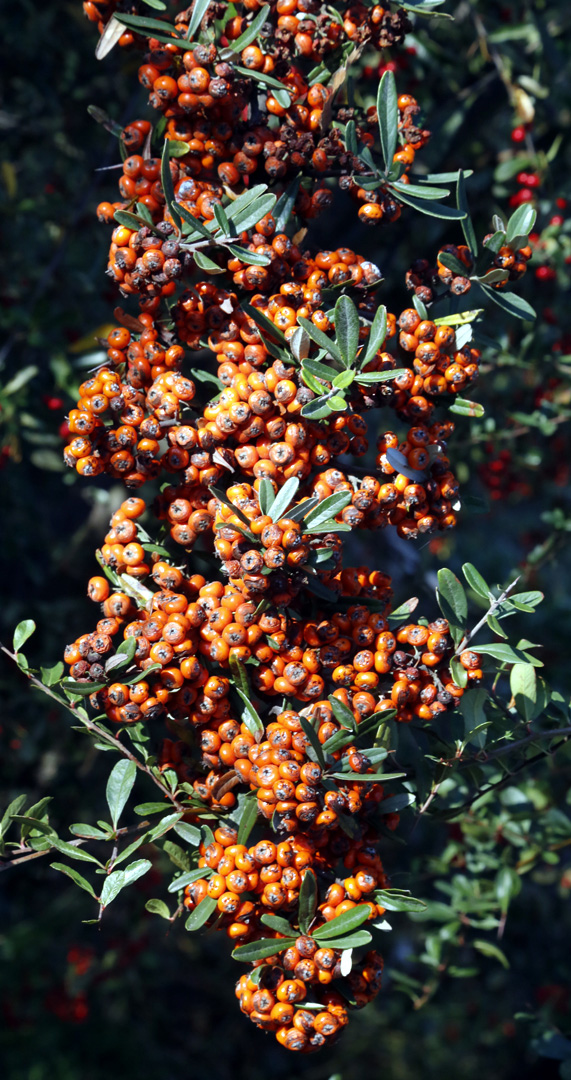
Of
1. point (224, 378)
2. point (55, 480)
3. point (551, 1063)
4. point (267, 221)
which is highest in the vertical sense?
point (267, 221)

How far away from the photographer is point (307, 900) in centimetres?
140

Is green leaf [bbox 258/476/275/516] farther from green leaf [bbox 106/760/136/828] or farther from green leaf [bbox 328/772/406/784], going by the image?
green leaf [bbox 106/760/136/828]

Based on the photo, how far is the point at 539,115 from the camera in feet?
9.66

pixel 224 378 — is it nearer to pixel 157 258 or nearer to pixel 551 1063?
pixel 157 258

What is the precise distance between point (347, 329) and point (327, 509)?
0.32 m

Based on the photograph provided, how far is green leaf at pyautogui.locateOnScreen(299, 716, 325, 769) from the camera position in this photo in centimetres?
134

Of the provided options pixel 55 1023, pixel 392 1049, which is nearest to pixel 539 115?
pixel 55 1023

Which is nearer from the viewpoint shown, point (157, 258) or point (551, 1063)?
point (157, 258)

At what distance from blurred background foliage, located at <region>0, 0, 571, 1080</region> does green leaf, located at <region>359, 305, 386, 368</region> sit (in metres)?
0.94

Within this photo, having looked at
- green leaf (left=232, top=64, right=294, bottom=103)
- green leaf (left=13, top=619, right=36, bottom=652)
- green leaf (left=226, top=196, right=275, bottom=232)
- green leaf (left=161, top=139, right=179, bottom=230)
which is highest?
green leaf (left=232, top=64, right=294, bottom=103)

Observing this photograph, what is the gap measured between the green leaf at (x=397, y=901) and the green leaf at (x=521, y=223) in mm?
1265

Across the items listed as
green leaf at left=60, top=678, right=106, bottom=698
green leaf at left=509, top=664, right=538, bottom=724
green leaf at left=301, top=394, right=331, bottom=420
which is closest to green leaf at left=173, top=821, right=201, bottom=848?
A: green leaf at left=60, top=678, right=106, bottom=698

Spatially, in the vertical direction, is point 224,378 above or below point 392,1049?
above

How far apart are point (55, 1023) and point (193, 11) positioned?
13.7ft
